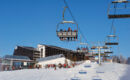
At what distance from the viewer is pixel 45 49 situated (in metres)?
87.6

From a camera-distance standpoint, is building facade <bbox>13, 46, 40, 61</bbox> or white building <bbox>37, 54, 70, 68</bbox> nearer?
white building <bbox>37, 54, 70, 68</bbox>

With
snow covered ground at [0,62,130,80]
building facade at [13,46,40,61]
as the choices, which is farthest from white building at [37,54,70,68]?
snow covered ground at [0,62,130,80]

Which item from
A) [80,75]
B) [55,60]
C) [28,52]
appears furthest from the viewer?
[28,52]

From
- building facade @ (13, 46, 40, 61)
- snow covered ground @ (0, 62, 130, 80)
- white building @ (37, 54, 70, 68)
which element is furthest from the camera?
building facade @ (13, 46, 40, 61)

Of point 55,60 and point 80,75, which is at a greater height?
point 55,60

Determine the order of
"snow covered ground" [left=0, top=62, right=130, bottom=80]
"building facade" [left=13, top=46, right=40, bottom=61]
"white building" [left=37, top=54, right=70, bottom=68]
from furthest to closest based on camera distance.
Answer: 1. "building facade" [left=13, top=46, right=40, bottom=61]
2. "white building" [left=37, top=54, right=70, bottom=68]
3. "snow covered ground" [left=0, top=62, right=130, bottom=80]

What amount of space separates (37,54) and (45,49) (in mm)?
4973

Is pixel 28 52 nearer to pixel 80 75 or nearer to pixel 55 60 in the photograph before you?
pixel 55 60

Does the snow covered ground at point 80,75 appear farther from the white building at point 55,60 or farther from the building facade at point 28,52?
the building facade at point 28,52

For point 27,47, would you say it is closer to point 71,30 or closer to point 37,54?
point 37,54

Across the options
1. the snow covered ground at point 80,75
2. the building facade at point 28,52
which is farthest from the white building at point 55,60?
the snow covered ground at point 80,75

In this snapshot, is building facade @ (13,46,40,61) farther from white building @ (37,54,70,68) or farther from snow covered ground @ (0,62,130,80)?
snow covered ground @ (0,62,130,80)

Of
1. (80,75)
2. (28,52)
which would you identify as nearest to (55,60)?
(28,52)

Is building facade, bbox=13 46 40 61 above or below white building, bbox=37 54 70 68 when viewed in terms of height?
above
